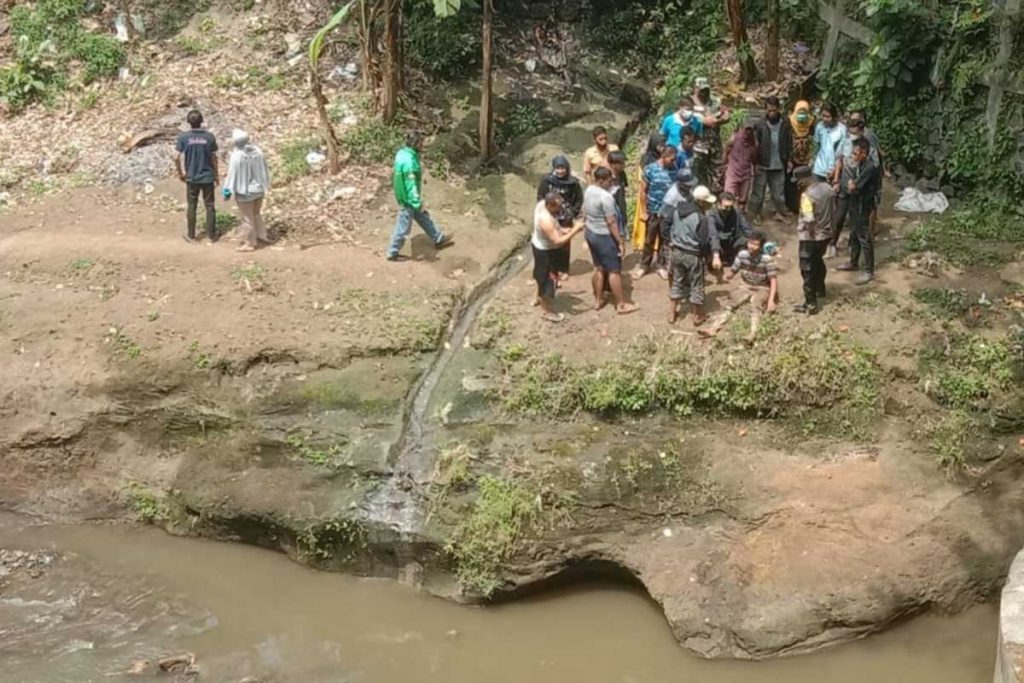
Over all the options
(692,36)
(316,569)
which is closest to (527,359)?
(316,569)

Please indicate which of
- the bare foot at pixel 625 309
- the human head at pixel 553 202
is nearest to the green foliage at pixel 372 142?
the human head at pixel 553 202

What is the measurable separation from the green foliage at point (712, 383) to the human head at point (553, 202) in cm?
159

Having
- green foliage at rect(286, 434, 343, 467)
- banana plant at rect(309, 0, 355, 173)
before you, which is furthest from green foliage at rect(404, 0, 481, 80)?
green foliage at rect(286, 434, 343, 467)

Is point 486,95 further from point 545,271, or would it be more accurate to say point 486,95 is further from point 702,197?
point 702,197

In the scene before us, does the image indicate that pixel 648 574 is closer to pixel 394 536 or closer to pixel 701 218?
pixel 394 536

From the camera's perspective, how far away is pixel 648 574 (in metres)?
9.24

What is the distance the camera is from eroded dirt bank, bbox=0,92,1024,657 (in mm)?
9180

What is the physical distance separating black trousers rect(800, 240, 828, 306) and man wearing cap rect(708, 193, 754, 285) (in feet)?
2.10

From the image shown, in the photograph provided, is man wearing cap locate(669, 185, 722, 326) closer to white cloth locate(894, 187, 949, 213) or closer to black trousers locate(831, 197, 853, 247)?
black trousers locate(831, 197, 853, 247)

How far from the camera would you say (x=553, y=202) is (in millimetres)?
10742

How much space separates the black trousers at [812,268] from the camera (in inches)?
415

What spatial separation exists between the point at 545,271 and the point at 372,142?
4394mm

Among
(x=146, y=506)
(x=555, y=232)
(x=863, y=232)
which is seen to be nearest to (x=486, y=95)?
(x=555, y=232)

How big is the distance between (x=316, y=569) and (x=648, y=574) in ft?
9.87
